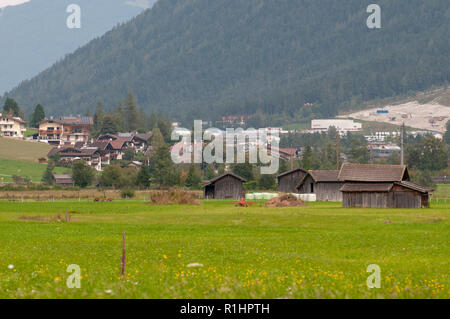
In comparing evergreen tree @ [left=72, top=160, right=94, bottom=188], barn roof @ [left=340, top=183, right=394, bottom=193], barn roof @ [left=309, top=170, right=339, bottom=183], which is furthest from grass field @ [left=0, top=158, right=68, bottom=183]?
barn roof @ [left=340, top=183, right=394, bottom=193]

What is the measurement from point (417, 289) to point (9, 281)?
1349 cm

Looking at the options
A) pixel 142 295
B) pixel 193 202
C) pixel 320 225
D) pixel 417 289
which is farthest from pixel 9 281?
pixel 193 202

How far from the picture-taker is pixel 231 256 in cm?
3453

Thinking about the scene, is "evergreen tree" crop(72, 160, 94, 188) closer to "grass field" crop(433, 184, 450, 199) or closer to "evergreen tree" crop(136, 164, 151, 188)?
"evergreen tree" crop(136, 164, 151, 188)

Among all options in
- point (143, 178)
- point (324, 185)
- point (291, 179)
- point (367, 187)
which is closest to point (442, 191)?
point (291, 179)

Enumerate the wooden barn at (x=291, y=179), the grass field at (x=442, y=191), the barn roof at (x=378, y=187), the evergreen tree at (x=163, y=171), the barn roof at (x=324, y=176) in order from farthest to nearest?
the evergreen tree at (x=163, y=171)
the grass field at (x=442, y=191)
the wooden barn at (x=291, y=179)
the barn roof at (x=324, y=176)
the barn roof at (x=378, y=187)

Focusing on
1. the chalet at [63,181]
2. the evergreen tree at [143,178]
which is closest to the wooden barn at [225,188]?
the evergreen tree at [143,178]

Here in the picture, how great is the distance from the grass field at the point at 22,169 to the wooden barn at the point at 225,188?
5376cm

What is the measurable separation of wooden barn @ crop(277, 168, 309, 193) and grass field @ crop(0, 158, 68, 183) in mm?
61032

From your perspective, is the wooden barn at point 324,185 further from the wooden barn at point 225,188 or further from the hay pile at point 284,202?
the hay pile at point 284,202

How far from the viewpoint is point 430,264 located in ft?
105

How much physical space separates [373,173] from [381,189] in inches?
182

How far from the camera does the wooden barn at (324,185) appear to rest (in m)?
112

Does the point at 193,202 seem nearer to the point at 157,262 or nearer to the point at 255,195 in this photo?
the point at 255,195
